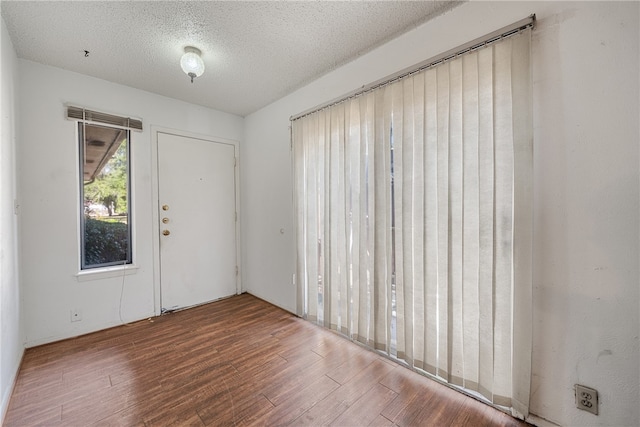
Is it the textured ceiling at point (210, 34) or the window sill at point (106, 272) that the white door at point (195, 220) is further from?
the textured ceiling at point (210, 34)

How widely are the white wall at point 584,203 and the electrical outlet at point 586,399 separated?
24mm

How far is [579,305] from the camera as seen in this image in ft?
4.31

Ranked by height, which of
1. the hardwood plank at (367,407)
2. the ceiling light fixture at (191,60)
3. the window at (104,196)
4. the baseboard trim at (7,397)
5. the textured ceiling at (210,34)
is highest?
the textured ceiling at (210,34)

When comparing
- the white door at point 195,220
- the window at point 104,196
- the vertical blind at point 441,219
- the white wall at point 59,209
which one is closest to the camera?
the vertical blind at point 441,219

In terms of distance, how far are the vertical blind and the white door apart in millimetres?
1726

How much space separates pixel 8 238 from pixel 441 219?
3022mm

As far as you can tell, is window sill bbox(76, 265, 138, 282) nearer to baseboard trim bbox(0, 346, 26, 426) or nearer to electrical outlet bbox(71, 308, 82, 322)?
electrical outlet bbox(71, 308, 82, 322)

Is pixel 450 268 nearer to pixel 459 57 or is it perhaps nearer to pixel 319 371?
pixel 319 371

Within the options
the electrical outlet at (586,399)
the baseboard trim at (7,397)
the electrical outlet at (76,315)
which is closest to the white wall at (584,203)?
the electrical outlet at (586,399)

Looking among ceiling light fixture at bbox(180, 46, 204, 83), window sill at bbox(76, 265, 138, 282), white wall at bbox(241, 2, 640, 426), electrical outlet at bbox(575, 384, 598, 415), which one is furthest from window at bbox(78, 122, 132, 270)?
electrical outlet at bbox(575, 384, 598, 415)

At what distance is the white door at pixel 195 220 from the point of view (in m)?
3.08

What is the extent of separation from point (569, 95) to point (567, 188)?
18.7 inches

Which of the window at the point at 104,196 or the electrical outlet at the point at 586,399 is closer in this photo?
the electrical outlet at the point at 586,399

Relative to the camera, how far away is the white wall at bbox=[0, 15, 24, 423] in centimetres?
165
